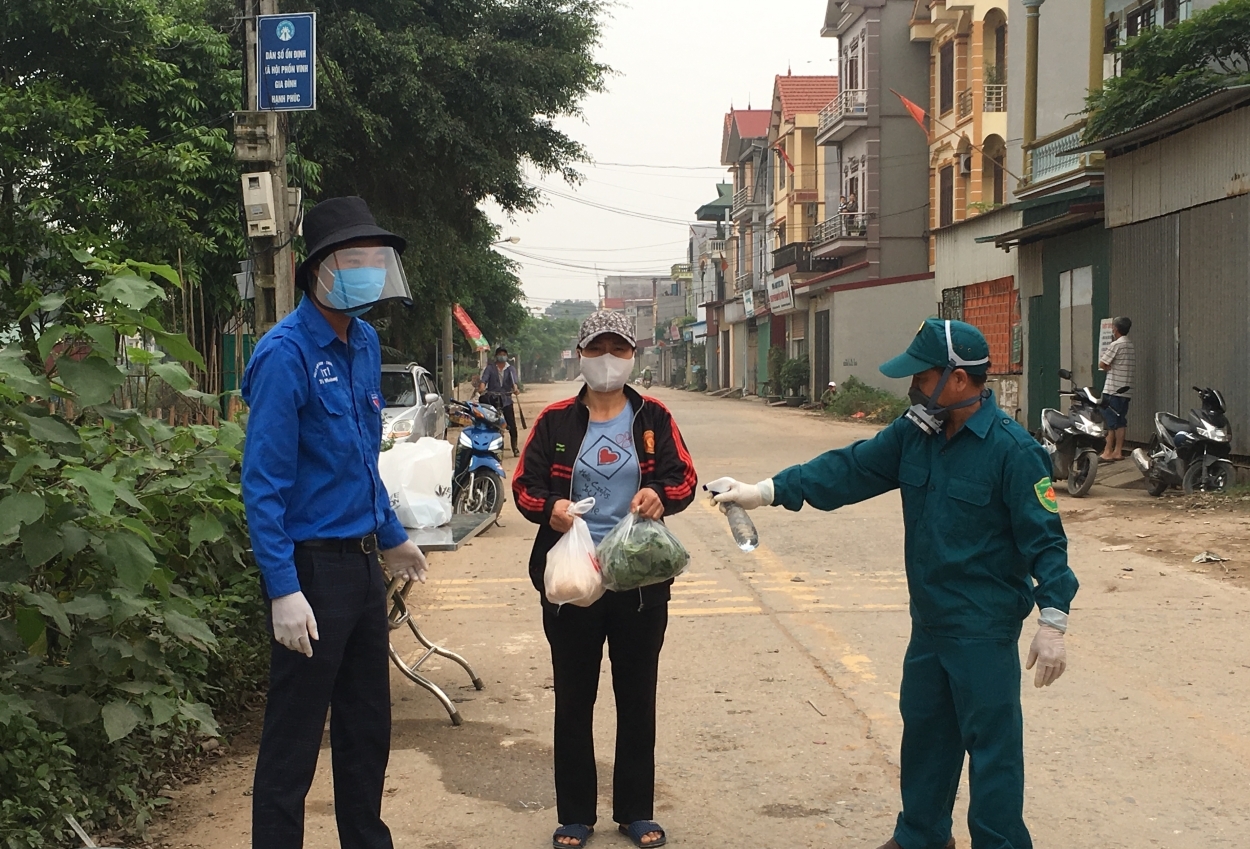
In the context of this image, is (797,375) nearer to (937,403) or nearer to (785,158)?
(785,158)

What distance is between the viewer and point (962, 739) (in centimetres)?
372

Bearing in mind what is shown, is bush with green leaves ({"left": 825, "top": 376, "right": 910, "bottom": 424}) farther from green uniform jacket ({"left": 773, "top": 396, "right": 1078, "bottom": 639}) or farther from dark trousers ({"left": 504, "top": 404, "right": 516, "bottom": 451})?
green uniform jacket ({"left": 773, "top": 396, "right": 1078, "bottom": 639})

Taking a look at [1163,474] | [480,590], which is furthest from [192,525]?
[1163,474]

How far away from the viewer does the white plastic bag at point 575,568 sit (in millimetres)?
4012

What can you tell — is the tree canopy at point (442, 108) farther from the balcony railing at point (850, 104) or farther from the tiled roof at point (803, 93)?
the tiled roof at point (803, 93)

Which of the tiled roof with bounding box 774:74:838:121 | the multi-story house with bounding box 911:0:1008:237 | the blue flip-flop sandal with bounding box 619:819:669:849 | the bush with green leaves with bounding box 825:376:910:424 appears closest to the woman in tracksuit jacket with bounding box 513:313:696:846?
the blue flip-flop sandal with bounding box 619:819:669:849

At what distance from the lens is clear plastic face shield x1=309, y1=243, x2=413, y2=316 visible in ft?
11.6

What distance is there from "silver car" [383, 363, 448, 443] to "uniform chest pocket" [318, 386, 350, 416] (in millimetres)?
10974

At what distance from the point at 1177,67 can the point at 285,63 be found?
10700mm

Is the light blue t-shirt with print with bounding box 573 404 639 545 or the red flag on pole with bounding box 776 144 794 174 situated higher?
the red flag on pole with bounding box 776 144 794 174

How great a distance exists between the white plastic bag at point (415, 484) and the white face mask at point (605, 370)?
3.42ft

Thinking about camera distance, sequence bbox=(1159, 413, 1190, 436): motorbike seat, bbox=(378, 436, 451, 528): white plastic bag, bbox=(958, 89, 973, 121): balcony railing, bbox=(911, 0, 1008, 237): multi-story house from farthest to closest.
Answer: bbox=(958, 89, 973, 121): balcony railing → bbox=(911, 0, 1008, 237): multi-story house → bbox=(1159, 413, 1190, 436): motorbike seat → bbox=(378, 436, 451, 528): white plastic bag

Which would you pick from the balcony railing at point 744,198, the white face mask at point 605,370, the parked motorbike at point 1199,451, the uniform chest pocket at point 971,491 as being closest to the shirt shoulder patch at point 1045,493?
the uniform chest pocket at point 971,491

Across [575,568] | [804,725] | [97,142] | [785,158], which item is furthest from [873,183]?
[575,568]
